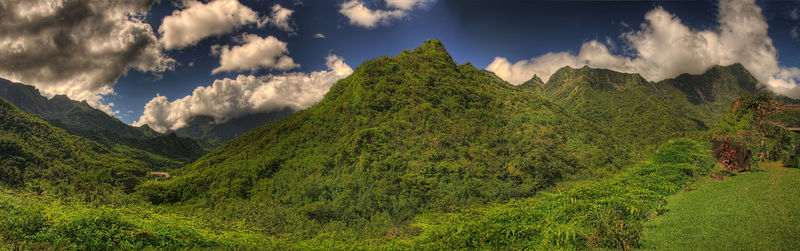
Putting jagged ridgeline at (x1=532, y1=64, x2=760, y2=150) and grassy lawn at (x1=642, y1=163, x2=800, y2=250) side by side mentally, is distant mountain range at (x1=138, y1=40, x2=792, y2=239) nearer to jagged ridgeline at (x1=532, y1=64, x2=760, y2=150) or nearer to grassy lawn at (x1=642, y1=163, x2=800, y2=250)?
grassy lawn at (x1=642, y1=163, x2=800, y2=250)

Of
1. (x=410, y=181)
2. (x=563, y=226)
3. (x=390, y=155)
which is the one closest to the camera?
(x=563, y=226)

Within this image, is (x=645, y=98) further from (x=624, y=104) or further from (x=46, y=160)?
(x=46, y=160)

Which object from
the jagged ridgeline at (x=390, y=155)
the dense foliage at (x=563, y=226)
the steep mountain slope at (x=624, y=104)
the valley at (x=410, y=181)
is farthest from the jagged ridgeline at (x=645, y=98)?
the dense foliage at (x=563, y=226)

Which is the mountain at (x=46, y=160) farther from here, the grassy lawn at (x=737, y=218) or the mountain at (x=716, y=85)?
the mountain at (x=716, y=85)

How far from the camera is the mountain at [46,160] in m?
47.7

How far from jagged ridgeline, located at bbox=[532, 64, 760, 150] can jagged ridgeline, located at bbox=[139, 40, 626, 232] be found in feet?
180

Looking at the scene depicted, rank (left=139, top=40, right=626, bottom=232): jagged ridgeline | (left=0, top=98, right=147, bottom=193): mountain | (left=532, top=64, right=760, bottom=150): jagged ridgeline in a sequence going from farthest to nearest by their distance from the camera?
1. (left=532, top=64, right=760, bottom=150): jagged ridgeline
2. (left=0, top=98, right=147, bottom=193): mountain
3. (left=139, top=40, right=626, bottom=232): jagged ridgeline

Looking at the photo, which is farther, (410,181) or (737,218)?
(410,181)

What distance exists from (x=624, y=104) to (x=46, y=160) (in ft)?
559

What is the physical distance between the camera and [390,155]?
35.3 metres

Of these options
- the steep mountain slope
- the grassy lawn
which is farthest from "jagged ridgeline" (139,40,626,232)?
the steep mountain slope

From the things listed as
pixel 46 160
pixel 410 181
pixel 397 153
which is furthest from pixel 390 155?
pixel 46 160

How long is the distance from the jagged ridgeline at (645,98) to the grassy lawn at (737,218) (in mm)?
79720

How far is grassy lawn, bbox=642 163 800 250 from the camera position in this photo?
8.80m
